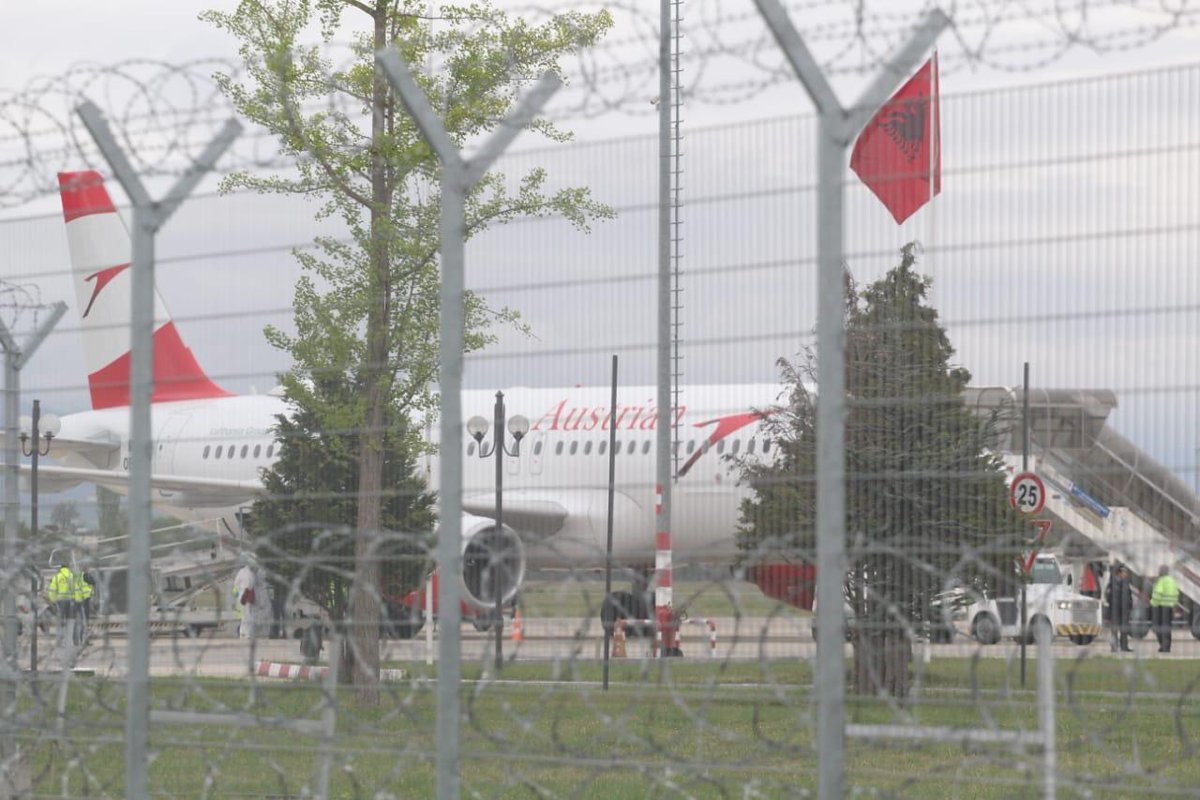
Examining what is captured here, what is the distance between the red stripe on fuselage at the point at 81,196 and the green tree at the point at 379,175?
9.53 ft

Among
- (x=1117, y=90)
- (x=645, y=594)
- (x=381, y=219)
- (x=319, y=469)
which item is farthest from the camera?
(x=319, y=469)

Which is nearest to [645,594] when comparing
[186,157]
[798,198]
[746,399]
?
[798,198]

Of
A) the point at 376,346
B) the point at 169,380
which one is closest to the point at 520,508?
the point at 376,346

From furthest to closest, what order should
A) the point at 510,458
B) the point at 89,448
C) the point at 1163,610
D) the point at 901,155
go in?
the point at 89,448 → the point at 510,458 → the point at 1163,610 → the point at 901,155

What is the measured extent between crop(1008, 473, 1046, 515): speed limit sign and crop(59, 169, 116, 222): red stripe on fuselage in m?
8.55

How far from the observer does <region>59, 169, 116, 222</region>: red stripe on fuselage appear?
7164 millimetres

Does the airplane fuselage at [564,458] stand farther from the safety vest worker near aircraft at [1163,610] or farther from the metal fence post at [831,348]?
the safety vest worker near aircraft at [1163,610]

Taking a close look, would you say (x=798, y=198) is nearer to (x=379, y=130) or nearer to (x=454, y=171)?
(x=454, y=171)

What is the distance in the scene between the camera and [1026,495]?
49.4 feet

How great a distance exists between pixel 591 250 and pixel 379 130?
26.9 feet

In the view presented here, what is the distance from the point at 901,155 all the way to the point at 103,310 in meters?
6.16

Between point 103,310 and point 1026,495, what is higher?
point 103,310

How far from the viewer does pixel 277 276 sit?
7.51 metres

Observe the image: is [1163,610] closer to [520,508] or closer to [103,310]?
[103,310]
